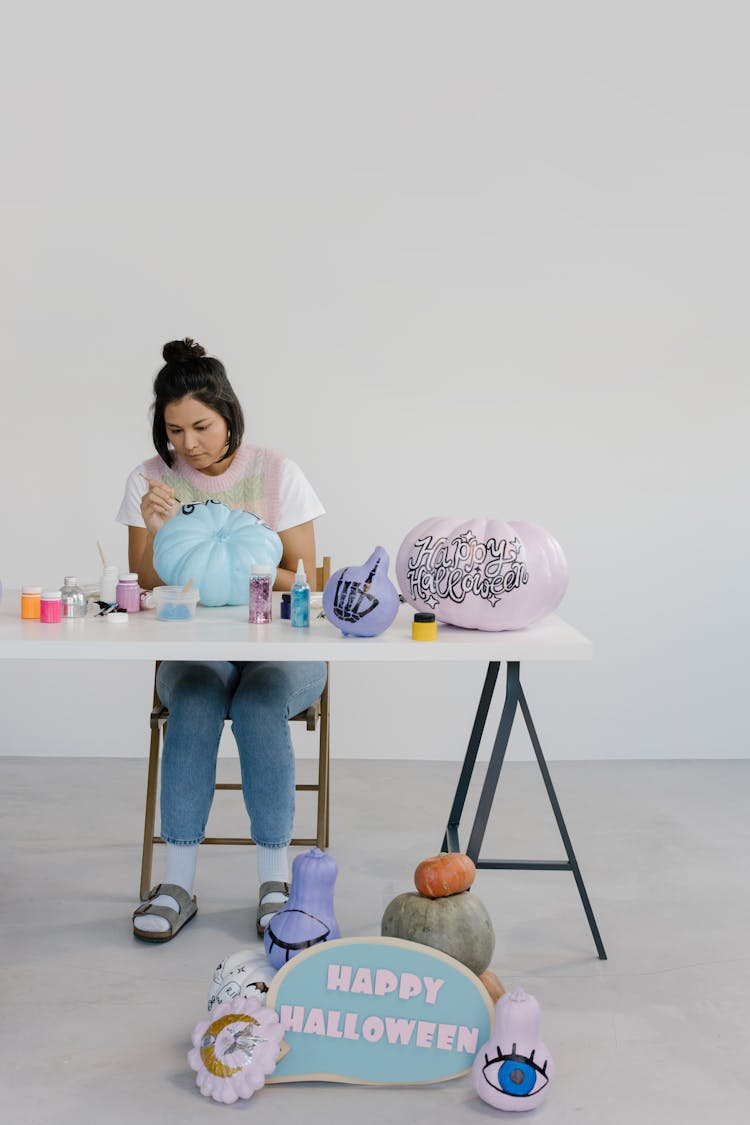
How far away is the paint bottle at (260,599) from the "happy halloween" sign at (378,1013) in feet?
2.20

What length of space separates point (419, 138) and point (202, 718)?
8.24 ft

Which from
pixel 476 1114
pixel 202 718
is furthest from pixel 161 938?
pixel 476 1114

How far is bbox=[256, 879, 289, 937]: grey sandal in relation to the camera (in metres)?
2.62

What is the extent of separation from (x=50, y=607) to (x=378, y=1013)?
1.00 meters

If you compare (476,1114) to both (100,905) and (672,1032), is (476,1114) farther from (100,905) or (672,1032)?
(100,905)

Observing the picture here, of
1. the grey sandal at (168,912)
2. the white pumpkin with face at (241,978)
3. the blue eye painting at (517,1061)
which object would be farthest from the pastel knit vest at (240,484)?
the blue eye painting at (517,1061)

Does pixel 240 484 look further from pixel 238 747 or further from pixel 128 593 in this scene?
pixel 238 747

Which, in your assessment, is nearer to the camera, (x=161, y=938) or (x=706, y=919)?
(x=161, y=938)

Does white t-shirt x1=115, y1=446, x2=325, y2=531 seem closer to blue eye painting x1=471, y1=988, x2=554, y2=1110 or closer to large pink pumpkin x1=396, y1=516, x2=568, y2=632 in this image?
large pink pumpkin x1=396, y1=516, x2=568, y2=632

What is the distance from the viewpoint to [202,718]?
104 inches

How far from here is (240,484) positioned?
9.99 ft

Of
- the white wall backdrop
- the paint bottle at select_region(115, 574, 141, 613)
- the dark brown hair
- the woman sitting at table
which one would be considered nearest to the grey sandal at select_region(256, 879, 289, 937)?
the woman sitting at table

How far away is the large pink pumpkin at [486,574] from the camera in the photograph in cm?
231

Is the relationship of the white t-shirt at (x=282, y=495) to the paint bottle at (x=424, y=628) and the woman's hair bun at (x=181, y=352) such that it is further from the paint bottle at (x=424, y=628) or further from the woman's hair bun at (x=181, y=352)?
the paint bottle at (x=424, y=628)
